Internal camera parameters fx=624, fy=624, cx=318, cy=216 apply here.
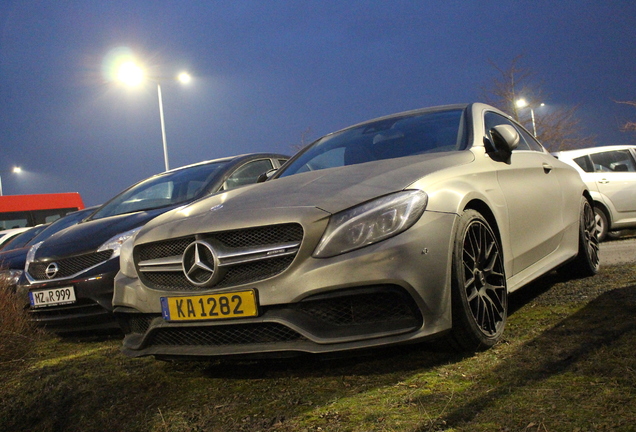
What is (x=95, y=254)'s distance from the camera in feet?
17.4

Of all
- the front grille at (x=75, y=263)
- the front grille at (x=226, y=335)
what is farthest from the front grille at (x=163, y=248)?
the front grille at (x=75, y=263)

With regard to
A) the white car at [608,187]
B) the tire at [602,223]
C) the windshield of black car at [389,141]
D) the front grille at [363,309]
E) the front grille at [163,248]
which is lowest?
the tire at [602,223]

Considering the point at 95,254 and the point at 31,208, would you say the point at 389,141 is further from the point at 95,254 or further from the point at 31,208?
the point at 31,208

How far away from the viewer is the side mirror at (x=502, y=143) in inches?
157

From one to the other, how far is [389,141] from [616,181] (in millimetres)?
7106

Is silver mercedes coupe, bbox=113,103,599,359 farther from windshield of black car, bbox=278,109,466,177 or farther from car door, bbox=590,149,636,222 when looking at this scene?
car door, bbox=590,149,636,222

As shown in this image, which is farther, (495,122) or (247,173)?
(247,173)

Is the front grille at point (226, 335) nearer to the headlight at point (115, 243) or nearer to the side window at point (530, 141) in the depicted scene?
the headlight at point (115, 243)

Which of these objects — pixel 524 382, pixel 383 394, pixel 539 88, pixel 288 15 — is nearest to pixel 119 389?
pixel 383 394

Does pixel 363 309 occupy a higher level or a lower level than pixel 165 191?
lower

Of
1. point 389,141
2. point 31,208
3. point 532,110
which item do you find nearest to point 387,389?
point 389,141

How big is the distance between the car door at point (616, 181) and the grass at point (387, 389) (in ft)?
20.9

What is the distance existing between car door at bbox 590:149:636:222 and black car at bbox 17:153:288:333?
20.4 feet

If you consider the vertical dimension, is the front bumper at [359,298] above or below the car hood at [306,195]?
below
